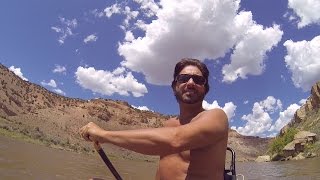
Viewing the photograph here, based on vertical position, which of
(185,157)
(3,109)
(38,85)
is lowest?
(185,157)

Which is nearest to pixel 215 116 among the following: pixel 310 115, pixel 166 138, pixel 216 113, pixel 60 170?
pixel 216 113

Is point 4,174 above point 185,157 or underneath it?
above

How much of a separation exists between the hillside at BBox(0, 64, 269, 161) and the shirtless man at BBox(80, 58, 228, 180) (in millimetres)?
42879

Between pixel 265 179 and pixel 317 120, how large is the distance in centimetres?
5458

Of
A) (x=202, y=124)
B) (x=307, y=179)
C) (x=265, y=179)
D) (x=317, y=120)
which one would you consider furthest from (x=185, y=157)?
(x=317, y=120)

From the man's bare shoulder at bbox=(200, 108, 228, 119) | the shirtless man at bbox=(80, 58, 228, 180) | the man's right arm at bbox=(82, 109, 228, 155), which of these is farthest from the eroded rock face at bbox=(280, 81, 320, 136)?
the man's right arm at bbox=(82, 109, 228, 155)

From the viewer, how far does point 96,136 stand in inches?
135

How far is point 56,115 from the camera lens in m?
91.8

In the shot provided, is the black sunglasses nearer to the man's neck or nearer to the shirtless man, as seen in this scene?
the shirtless man

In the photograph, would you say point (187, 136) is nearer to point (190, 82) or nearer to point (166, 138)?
point (166, 138)

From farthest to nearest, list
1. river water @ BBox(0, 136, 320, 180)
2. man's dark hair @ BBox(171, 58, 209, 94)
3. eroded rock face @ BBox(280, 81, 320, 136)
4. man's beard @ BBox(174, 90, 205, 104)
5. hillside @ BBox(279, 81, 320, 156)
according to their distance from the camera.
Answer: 1. eroded rock face @ BBox(280, 81, 320, 136)
2. hillside @ BBox(279, 81, 320, 156)
3. river water @ BBox(0, 136, 320, 180)
4. man's dark hair @ BBox(171, 58, 209, 94)
5. man's beard @ BBox(174, 90, 205, 104)

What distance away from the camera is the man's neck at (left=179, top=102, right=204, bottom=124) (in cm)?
396

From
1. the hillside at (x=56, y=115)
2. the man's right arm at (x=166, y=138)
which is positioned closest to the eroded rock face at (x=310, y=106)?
the hillside at (x=56, y=115)

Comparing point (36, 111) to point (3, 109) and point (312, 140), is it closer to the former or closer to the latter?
point (3, 109)
